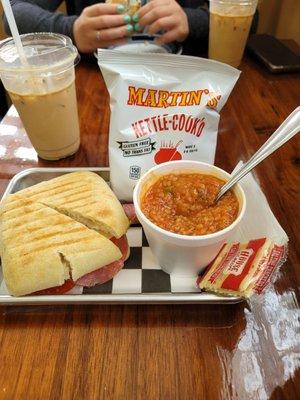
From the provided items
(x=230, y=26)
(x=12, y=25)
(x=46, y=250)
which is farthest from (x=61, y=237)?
(x=230, y=26)

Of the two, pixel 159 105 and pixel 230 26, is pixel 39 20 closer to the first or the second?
pixel 230 26

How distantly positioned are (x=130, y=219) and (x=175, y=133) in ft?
0.95

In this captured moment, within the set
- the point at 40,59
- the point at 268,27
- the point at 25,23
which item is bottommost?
the point at 268,27

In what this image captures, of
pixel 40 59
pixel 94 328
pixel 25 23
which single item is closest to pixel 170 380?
pixel 94 328

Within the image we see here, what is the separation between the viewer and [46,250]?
0.77 metres

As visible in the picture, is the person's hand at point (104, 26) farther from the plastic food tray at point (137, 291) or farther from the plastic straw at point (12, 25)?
the plastic food tray at point (137, 291)

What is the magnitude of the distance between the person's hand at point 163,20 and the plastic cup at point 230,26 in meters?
0.17

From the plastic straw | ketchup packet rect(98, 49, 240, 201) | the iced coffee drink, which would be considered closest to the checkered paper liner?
ketchup packet rect(98, 49, 240, 201)

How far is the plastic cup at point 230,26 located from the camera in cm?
158

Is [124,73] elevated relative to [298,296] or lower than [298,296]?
elevated

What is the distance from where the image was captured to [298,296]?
0.78 meters

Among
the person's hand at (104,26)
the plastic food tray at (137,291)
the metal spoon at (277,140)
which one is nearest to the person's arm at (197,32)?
the person's hand at (104,26)

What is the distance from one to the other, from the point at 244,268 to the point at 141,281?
250 millimetres

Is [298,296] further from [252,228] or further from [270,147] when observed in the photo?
[270,147]
